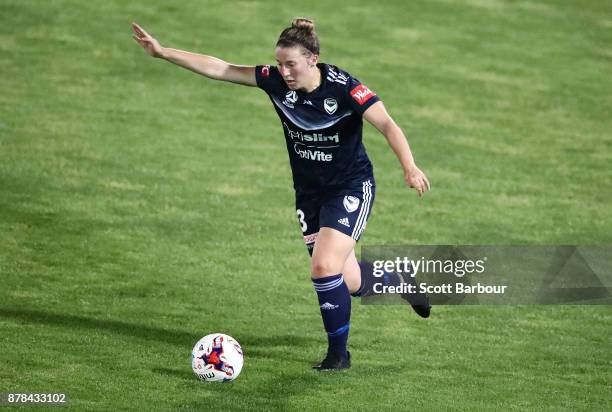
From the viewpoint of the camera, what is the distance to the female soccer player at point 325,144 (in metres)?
9.21

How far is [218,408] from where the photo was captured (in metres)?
8.41

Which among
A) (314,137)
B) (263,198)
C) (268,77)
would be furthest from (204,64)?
(263,198)

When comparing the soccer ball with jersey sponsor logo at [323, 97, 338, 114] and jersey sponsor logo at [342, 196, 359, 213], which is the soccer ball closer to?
jersey sponsor logo at [342, 196, 359, 213]

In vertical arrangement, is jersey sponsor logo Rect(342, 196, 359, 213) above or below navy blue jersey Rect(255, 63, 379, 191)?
below

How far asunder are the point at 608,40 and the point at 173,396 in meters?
15.5

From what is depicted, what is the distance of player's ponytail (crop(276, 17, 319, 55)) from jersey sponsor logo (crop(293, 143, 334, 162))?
0.86m

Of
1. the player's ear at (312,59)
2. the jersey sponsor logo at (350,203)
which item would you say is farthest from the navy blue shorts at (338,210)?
the player's ear at (312,59)

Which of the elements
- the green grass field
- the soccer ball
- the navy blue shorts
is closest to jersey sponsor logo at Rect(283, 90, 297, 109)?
the navy blue shorts

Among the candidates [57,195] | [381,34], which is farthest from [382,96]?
[57,195]

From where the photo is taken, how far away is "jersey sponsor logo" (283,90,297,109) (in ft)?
31.3

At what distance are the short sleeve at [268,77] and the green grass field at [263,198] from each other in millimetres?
2308

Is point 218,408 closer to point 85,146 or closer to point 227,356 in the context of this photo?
point 227,356

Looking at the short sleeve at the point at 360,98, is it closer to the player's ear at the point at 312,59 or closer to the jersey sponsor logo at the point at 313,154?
the player's ear at the point at 312,59

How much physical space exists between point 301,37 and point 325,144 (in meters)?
0.95
